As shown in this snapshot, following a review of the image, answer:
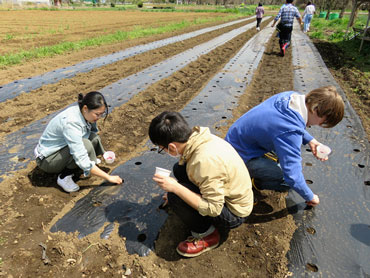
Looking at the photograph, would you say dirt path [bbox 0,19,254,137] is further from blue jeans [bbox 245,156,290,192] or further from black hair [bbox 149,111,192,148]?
blue jeans [bbox 245,156,290,192]

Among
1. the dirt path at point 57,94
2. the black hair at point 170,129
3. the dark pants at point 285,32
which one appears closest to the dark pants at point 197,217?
the black hair at point 170,129

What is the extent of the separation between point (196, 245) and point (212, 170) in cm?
65

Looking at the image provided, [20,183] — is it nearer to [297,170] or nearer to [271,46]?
[297,170]

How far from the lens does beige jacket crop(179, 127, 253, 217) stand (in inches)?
50.5

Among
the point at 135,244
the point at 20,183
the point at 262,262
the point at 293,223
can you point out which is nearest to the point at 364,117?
the point at 293,223

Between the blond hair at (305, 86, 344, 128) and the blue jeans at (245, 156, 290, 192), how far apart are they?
51cm

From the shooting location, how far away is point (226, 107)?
3.83 metres

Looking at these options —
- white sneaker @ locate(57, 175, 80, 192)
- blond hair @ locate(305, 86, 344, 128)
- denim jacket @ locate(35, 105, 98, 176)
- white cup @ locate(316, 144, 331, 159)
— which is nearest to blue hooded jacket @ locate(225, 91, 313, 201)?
blond hair @ locate(305, 86, 344, 128)

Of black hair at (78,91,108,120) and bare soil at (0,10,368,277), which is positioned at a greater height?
black hair at (78,91,108,120)

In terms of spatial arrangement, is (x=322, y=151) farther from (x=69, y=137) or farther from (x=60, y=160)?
(x=60, y=160)

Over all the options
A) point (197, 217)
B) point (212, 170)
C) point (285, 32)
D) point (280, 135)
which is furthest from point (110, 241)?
point (285, 32)

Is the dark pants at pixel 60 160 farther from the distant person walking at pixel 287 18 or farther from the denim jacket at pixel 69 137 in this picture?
the distant person walking at pixel 287 18

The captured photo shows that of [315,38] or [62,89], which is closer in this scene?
[62,89]

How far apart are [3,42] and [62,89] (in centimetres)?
780
